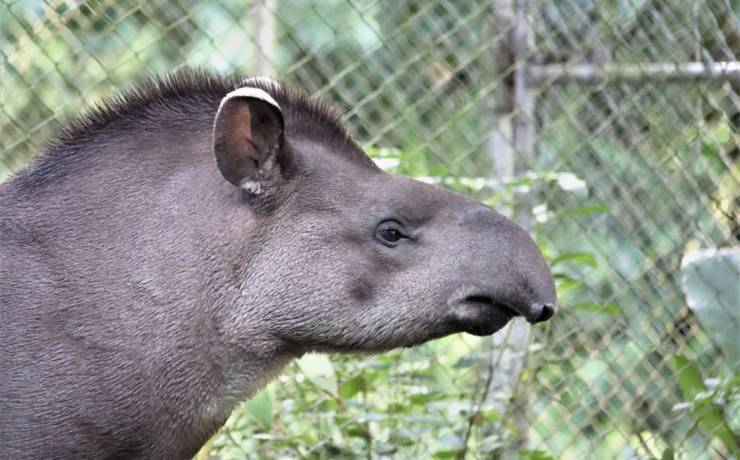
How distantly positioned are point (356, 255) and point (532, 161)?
6.61 ft

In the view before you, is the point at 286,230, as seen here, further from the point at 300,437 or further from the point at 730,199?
the point at 730,199

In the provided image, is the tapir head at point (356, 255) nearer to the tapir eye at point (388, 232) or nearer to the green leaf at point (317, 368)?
the tapir eye at point (388, 232)

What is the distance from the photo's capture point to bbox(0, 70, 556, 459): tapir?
2.70 meters

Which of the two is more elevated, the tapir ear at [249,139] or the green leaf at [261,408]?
the tapir ear at [249,139]

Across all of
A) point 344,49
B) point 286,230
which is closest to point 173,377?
point 286,230

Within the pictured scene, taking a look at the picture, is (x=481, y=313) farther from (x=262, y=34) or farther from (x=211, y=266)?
(x=262, y=34)

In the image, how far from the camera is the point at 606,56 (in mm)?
5047

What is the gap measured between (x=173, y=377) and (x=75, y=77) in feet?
8.49

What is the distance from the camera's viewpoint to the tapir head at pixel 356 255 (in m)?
2.79

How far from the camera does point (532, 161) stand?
471cm

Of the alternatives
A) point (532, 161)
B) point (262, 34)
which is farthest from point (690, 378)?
point (262, 34)

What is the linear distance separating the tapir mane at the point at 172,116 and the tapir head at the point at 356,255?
0.16 metres

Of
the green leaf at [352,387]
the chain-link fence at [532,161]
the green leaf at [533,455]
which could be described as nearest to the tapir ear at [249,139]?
the chain-link fence at [532,161]

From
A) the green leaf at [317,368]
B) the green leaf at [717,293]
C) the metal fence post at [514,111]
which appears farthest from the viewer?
the green leaf at [717,293]
